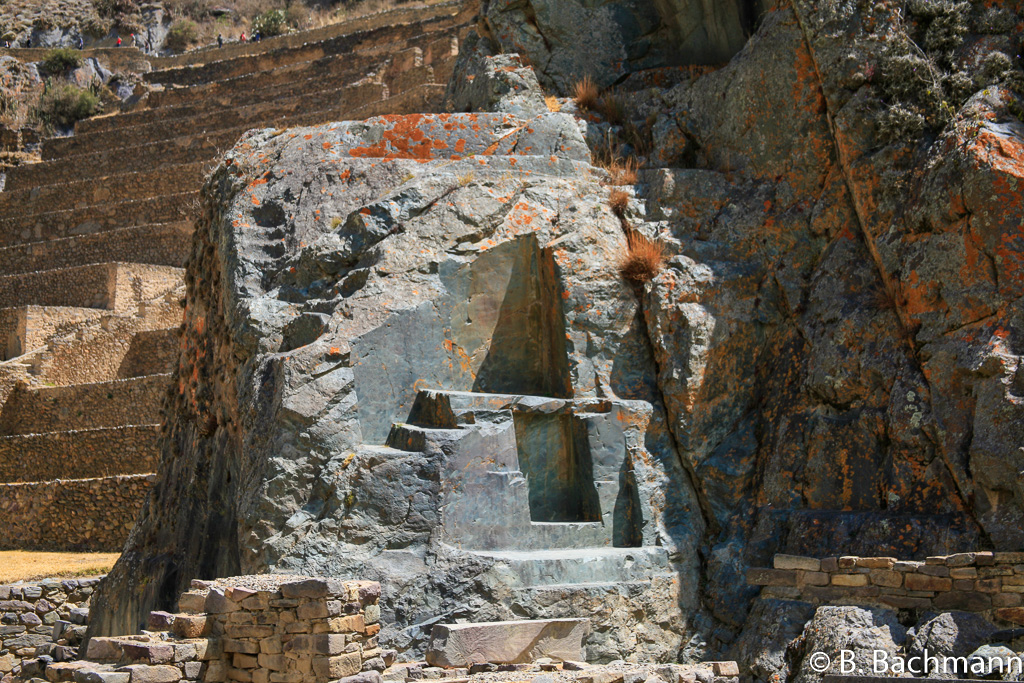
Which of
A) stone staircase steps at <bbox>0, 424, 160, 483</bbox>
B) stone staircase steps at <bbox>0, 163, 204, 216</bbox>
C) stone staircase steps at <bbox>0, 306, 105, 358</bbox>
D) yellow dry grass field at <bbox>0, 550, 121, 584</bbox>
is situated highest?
stone staircase steps at <bbox>0, 163, 204, 216</bbox>

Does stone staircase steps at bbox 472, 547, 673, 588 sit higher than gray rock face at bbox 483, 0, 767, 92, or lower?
lower

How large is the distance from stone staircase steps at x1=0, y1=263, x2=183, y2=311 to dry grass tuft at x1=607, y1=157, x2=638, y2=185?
18.7 m

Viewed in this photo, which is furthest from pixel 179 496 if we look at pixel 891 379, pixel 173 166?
pixel 173 166

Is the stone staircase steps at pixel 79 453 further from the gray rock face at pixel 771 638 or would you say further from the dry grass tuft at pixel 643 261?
the gray rock face at pixel 771 638

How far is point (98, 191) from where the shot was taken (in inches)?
1244

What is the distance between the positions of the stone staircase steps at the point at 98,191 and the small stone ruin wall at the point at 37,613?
20.4 metres

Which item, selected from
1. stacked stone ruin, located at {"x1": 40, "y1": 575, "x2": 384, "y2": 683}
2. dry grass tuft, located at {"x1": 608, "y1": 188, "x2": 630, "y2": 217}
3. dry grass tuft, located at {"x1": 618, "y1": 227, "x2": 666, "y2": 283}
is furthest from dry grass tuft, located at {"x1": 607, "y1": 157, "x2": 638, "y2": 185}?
stacked stone ruin, located at {"x1": 40, "y1": 575, "x2": 384, "y2": 683}

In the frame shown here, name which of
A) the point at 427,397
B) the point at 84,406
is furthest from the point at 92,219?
the point at 427,397

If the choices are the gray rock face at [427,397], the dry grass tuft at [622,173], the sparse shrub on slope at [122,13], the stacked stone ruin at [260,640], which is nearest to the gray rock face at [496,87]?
the gray rock face at [427,397]

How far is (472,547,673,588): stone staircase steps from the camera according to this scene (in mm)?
8031

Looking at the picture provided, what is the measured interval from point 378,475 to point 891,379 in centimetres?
414

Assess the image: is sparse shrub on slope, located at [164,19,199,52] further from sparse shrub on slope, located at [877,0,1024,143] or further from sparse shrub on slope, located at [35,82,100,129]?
sparse shrub on slope, located at [877,0,1024,143]

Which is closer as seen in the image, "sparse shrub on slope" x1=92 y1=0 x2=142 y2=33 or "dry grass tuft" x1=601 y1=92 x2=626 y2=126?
"dry grass tuft" x1=601 y1=92 x2=626 y2=126

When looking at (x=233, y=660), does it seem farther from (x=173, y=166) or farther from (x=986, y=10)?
(x=173, y=166)
